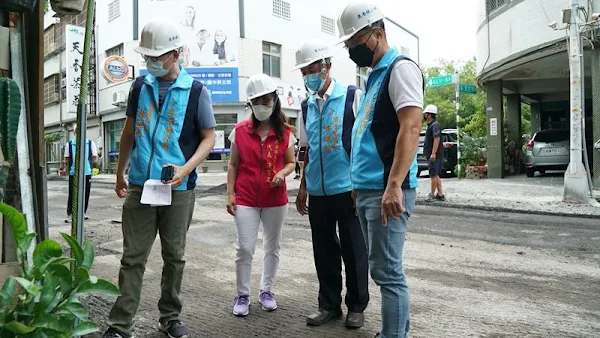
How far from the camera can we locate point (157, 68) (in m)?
3.54

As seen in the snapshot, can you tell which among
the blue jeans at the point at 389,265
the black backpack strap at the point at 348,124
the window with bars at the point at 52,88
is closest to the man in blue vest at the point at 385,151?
the blue jeans at the point at 389,265

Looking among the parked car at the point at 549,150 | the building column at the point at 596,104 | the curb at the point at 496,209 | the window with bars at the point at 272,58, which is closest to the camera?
the curb at the point at 496,209

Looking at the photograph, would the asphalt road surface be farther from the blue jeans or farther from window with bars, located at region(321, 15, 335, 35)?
window with bars, located at region(321, 15, 335, 35)

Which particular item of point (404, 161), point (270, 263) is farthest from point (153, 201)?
point (404, 161)

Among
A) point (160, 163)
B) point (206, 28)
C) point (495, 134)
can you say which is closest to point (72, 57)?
point (206, 28)

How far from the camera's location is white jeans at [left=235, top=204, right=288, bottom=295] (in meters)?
4.14

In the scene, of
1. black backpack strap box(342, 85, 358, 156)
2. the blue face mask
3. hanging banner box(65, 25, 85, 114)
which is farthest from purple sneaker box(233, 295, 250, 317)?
hanging banner box(65, 25, 85, 114)

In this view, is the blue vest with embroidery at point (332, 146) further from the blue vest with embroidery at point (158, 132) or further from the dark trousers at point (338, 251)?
the blue vest with embroidery at point (158, 132)

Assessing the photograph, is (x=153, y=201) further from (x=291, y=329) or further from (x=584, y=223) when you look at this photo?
(x=584, y=223)

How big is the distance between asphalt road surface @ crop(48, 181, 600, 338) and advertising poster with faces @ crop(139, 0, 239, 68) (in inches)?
757

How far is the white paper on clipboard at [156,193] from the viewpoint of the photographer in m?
3.35

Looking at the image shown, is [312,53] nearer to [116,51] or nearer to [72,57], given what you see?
[72,57]

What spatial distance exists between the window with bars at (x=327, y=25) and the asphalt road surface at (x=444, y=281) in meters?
24.4

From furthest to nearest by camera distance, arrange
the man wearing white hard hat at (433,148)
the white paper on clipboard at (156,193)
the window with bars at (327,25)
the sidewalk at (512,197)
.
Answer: the window with bars at (327,25) < the man wearing white hard hat at (433,148) < the sidewalk at (512,197) < the white paper on clipboard at (156,193)
